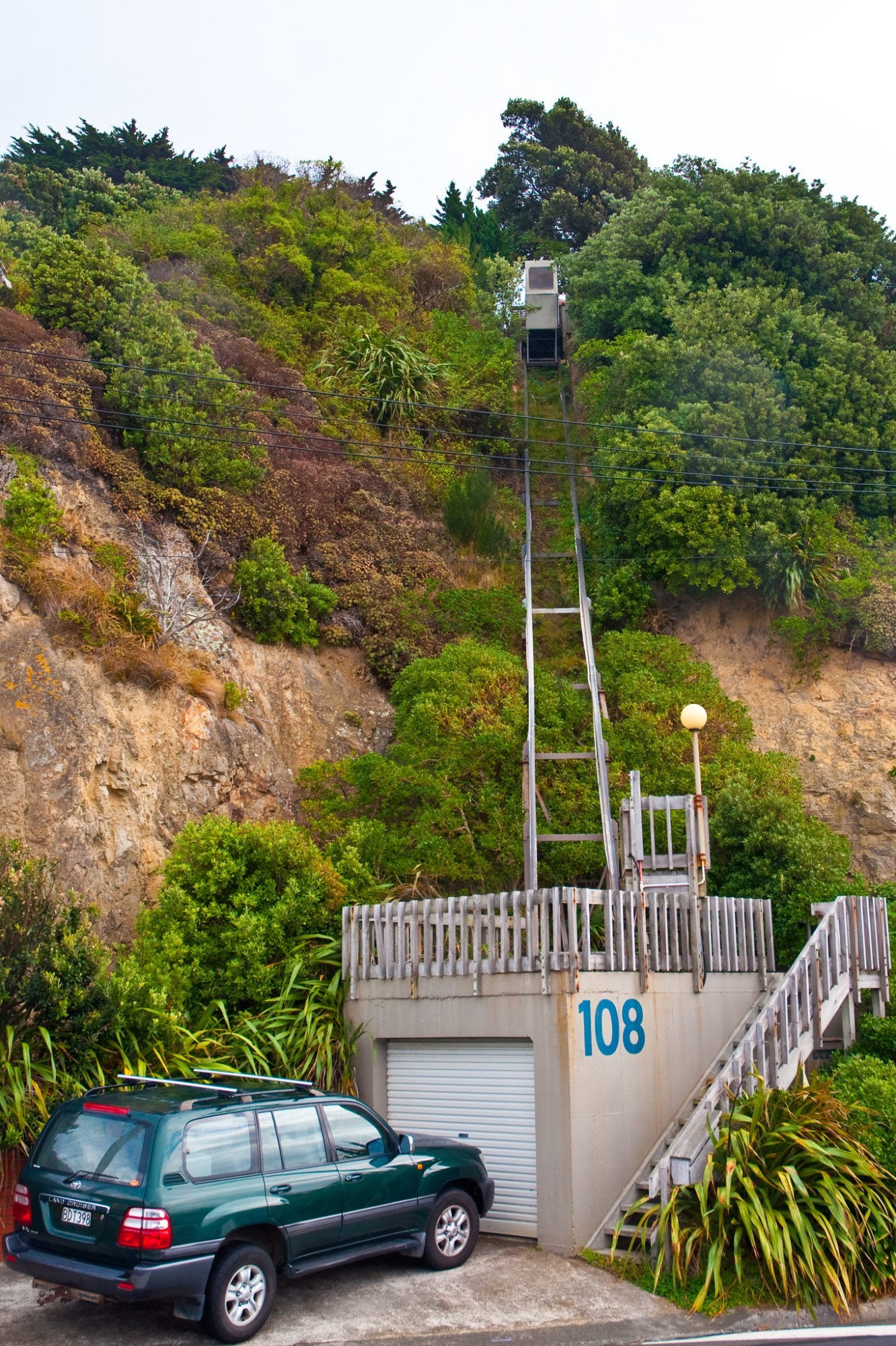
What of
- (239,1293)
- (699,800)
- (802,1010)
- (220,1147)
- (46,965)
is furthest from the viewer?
(699,800)

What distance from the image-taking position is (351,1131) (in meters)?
8.43

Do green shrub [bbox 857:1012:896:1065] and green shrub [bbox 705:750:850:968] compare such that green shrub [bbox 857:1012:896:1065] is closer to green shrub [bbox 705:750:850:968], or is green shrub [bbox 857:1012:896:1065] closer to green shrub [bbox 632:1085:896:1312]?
green shrub [bbox 705:750:850:968]

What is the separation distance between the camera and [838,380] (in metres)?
20.6

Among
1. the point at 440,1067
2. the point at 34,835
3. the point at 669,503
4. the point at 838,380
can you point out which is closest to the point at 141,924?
the point at 34,835

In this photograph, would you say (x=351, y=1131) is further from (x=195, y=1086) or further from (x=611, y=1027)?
(x=611, y=1027)

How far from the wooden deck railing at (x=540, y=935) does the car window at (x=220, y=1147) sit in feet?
11.0

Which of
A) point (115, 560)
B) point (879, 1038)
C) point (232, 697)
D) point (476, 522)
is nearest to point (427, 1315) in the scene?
point (879, 1038)

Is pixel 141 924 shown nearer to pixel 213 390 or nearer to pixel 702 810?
pixel 702 810

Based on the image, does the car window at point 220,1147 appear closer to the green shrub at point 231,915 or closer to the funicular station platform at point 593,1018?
the funicular station platform at point 593,1018

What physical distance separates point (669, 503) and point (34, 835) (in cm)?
1190

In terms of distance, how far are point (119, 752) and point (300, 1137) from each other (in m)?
7.52

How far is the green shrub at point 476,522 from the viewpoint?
72.6 ft

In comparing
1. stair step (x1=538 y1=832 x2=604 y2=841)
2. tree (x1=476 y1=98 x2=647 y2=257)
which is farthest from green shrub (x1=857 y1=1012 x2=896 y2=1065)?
tree (x1=476 y1=98 x2=647 y2=257)

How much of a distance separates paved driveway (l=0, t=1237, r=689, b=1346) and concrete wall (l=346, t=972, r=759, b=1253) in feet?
2.49
